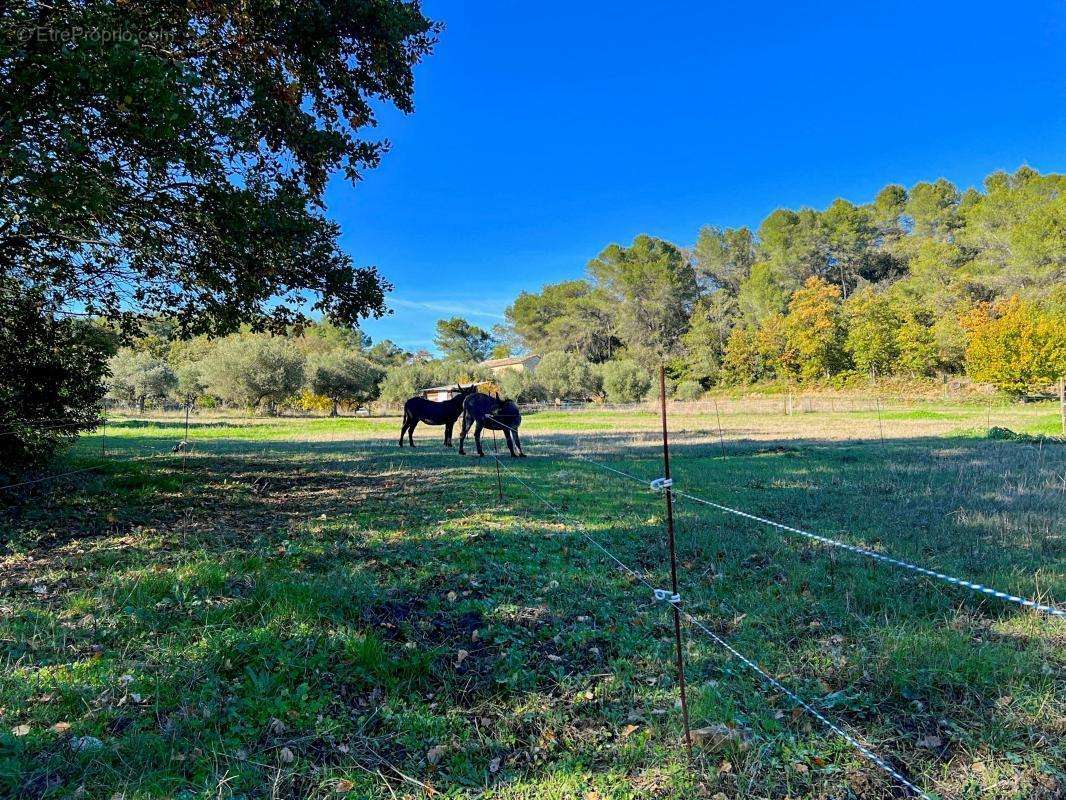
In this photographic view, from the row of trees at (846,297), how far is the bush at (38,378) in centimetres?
4973

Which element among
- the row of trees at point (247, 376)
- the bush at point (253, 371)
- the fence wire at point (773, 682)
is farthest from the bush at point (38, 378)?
the bush at point (253, 371)

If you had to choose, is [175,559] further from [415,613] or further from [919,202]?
[919,202]

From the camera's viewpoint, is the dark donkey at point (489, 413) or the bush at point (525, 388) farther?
the bush at point (525, 388)

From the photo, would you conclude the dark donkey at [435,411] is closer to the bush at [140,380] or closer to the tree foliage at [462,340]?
the bush at [140,380]

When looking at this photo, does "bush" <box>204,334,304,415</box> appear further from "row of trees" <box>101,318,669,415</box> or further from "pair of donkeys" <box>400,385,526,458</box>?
"pair of donkeys" <box>400,385,526,458</box>

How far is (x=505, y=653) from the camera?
3512 millimetres

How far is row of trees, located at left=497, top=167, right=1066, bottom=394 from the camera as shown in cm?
4012

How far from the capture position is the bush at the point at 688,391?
5339 cm

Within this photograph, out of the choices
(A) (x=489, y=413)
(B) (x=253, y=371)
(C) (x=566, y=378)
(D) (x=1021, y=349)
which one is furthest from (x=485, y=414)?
(D) (x=1021, y=349)

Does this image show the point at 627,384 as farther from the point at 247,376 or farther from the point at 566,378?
the point at 247,376

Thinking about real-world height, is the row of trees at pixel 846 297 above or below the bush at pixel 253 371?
above

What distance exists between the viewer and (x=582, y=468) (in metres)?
11.1

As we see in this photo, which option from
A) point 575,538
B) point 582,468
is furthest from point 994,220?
point 575,538

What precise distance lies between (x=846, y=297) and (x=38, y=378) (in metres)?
74.4
